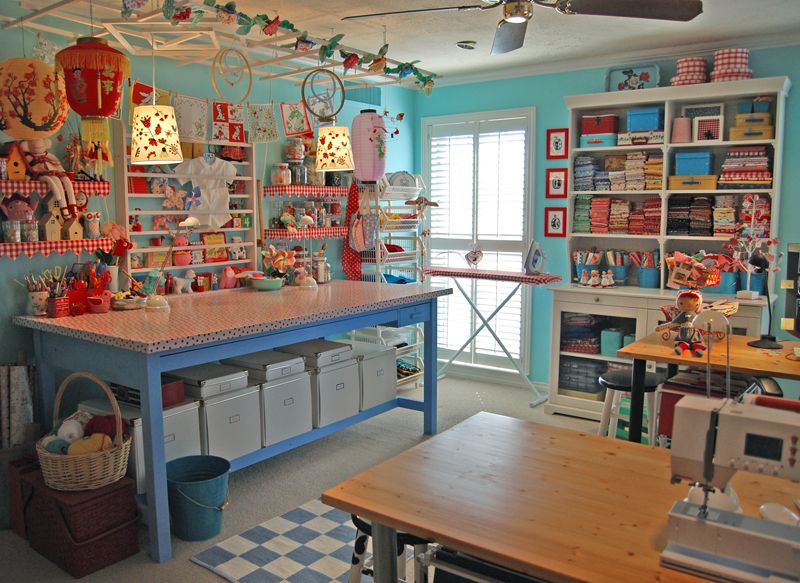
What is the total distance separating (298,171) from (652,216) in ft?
8.14

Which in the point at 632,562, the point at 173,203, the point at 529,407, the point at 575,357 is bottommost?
the point at 529,407

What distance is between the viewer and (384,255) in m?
4.97

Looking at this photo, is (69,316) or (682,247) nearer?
(69,316)

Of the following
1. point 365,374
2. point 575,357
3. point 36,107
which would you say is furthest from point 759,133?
point 36,107

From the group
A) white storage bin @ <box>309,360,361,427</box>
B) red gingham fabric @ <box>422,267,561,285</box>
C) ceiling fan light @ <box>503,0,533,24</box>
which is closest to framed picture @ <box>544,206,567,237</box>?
red gingham fabric @ <box>422,267,561,285</box>

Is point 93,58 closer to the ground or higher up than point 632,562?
higher up

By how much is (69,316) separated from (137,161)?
81 centimetres

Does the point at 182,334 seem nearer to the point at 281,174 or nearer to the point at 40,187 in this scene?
the point at 40,187

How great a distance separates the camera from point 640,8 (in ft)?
8.56

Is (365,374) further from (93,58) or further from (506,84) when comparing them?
(506,84)

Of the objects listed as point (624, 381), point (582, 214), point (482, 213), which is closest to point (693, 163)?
point (582, 214)

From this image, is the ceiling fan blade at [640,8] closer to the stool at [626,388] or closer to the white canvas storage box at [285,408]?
the stool at [626,388]

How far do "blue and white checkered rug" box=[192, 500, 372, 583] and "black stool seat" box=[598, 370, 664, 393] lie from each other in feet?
4.86

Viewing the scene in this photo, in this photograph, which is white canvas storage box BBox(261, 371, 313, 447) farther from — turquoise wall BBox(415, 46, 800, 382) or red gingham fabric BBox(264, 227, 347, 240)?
turquoise wall BBox(415, 46, 800, 382)
